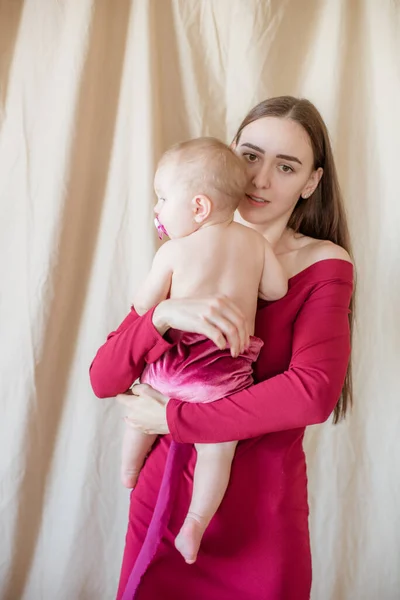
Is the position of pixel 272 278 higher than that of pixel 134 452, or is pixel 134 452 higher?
pixel 272 278

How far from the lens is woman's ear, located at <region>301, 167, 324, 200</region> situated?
1.42 m

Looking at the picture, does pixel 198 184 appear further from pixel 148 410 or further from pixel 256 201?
pixel 148 410

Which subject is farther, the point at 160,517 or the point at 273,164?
the point at 273,164

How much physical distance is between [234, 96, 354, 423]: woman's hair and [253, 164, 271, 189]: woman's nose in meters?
0.13

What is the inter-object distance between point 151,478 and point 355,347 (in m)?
0.85

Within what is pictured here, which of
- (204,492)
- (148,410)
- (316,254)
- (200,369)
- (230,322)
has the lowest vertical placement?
(204,492)

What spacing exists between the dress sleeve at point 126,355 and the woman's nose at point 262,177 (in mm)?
403

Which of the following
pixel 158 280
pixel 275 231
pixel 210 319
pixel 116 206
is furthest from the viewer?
pixel 116 206

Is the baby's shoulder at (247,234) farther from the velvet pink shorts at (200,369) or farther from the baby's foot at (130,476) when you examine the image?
the baby's foot at (130,476)

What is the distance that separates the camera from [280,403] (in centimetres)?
112

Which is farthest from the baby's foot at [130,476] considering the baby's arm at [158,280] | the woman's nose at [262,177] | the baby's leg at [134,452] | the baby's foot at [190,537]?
the woman's nose at [262,177]

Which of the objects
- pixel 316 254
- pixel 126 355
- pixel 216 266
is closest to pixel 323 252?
pixel 316 254

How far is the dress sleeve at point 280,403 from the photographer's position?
1127 millimetres

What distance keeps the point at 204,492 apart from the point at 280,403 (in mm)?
246
